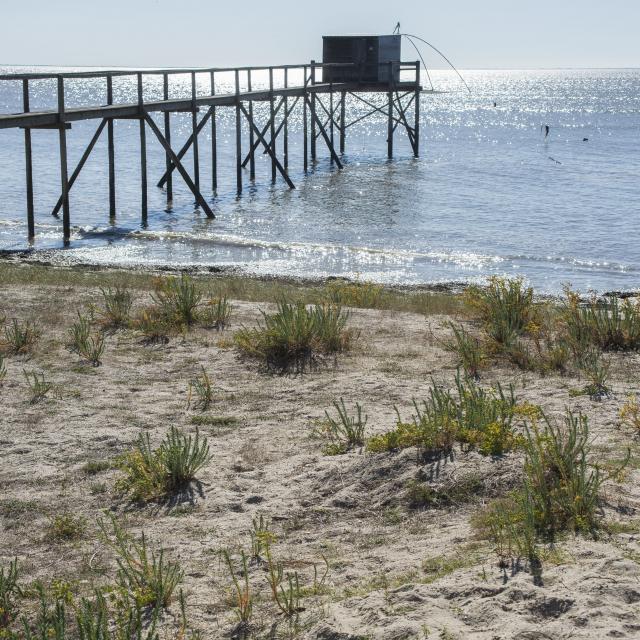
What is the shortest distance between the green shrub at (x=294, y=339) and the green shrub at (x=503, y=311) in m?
1.47

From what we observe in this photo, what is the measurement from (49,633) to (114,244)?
654 inches

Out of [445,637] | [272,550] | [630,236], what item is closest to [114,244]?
[630,236]

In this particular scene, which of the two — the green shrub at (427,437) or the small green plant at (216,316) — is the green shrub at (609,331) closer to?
the green shrub at (427,437)

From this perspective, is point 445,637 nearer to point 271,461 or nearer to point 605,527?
point 605,527

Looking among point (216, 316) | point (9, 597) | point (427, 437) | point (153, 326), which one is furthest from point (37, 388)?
point (427, 437)

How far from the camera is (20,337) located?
30.5 feet

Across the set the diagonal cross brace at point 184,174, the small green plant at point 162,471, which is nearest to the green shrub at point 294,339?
the small green plant at point 162,471

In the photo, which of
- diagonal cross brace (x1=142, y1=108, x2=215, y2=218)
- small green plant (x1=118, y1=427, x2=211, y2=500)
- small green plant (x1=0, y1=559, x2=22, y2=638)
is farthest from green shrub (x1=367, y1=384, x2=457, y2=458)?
diagonal cross brace (x1=142, y1=108, x2=215, y2=218)

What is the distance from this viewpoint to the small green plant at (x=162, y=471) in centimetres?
605

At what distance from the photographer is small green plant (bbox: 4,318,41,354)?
9.24 m

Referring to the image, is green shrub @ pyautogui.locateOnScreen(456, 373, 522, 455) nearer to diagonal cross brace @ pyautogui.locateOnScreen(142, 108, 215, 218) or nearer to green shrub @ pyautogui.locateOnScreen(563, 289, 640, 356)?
green shrub @ pyautogui.locateOnScreen(563, 289, 640, 356)

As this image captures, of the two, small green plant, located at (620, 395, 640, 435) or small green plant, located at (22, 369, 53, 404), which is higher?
small green plant, located at (620, 395, 640, 435)

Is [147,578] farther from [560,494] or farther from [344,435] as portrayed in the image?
[344,435]

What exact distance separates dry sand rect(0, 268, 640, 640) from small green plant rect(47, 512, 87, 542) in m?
0.05
